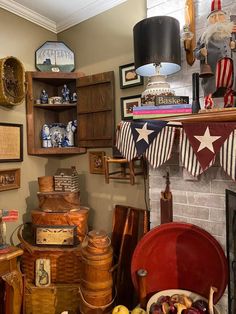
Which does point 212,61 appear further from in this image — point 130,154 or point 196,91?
point 130,154

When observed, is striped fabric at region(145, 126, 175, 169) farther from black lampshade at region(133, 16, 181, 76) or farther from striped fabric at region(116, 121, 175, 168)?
black lampshade at region(133, 16, 181, 76)

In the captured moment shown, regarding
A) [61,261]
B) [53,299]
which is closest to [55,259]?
[61,261]

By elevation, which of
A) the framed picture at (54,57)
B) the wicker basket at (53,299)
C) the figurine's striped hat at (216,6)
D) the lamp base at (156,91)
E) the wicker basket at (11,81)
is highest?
the framed picture at (54,57)

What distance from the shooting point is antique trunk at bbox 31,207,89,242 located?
5.82 ft

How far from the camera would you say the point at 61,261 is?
5.64ft

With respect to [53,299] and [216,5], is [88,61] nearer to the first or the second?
[216,5]

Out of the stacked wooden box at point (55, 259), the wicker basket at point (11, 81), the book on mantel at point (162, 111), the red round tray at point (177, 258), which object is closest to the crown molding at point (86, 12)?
the wicker basket at point (11, 81)

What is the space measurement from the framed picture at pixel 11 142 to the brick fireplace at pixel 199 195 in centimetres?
115

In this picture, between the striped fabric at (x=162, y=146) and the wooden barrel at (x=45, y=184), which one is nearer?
the striped fabric at (x=162, y=146)

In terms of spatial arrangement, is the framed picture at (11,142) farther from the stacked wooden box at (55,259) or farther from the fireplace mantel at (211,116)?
the fireplace mantel at (211,116)

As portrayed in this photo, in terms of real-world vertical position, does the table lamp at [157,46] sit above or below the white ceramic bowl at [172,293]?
above

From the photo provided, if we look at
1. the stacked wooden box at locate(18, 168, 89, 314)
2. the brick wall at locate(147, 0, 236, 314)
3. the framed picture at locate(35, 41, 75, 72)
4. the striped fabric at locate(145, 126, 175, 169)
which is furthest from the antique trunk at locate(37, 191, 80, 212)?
the framed picture at locate(35, 41, 75, 72)

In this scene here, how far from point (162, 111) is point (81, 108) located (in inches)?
41.6

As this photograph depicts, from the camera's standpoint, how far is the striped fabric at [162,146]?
121cm
